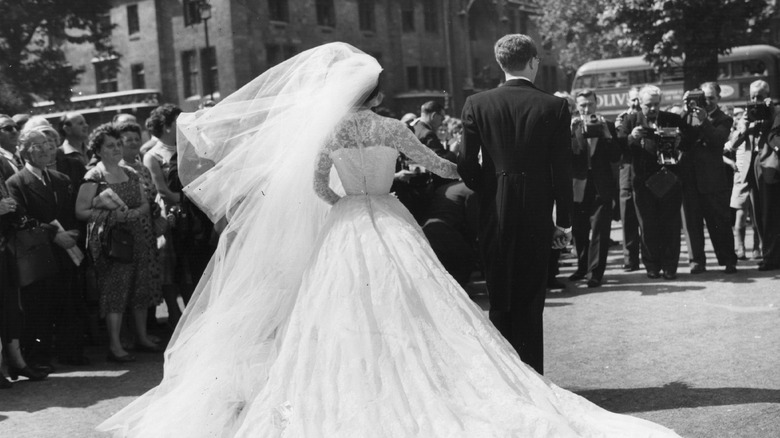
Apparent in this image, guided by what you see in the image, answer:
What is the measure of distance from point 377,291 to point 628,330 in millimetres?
3805

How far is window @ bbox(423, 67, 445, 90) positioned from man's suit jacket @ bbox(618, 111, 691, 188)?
3325 centimetres

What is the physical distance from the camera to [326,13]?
136ft

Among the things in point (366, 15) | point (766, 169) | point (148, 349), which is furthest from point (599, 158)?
point (366, 15)

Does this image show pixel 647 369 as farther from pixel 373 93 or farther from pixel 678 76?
pixel 678 76

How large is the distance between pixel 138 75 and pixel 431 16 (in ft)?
42.0

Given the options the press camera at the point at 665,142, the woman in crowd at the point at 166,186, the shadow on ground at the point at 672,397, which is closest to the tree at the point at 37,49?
the woman in crowd at the point at 166,186

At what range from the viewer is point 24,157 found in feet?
27.1

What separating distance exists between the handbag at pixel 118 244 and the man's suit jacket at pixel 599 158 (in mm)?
5341

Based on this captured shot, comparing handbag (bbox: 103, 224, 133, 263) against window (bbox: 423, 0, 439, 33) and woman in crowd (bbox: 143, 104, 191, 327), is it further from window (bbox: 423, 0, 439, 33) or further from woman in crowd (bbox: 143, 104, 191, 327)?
window (bbox: 423, 0, 439, 33)

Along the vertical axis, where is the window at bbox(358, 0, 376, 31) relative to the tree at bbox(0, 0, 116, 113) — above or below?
above

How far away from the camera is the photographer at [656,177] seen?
37.8ft

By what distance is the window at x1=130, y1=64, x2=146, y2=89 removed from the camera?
4344 cm

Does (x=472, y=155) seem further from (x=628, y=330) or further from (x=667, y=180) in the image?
(x=667, y=180)

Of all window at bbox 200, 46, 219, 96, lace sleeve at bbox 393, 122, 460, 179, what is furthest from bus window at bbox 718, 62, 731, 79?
lace sleeve at bbox 393, 122, 460, 179
